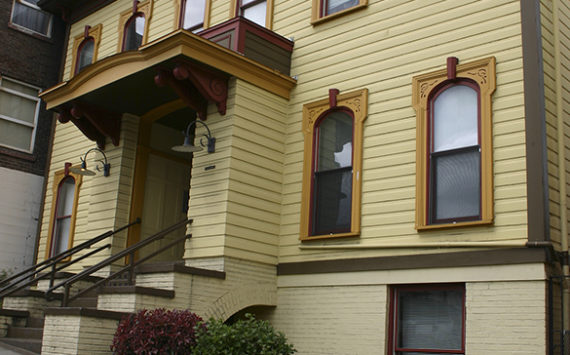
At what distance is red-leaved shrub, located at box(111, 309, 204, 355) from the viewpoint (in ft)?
30.3

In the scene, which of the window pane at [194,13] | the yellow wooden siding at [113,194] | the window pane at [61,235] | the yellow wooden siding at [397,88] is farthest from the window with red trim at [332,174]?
the window pane at [61,235]

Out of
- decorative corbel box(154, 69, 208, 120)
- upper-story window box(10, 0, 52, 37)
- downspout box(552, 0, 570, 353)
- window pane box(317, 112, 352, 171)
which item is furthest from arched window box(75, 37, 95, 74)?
downspout box(552, 0, 570, 353)

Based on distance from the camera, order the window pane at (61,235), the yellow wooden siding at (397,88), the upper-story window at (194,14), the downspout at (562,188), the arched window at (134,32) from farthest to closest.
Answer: the arched window at (134,32)
the window pane at (61,235)
the upper-story window at (194,14)
the yellow wooden siding at (397,88)
the downspout at (562,188)

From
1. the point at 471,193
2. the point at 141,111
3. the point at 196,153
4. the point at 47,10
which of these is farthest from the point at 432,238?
the point at 47,10

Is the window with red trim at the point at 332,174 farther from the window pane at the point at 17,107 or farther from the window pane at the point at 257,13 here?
the window pane at the point at 17,107

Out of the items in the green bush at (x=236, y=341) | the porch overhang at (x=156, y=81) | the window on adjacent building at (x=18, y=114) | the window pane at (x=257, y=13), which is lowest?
the green bush at (x=236, y=341)

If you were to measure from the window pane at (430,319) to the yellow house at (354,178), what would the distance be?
0.02 meters

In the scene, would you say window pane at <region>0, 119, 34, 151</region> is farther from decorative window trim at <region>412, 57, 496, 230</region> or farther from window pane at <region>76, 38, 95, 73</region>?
decorative window trim at <region>412, 57, 496, 230</region>

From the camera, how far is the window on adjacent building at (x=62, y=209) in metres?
16.5

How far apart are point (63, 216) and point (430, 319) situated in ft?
33.1

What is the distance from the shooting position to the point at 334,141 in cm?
1187

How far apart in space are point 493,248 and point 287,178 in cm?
409

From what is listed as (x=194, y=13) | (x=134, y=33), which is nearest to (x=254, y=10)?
(x=194, y=13)

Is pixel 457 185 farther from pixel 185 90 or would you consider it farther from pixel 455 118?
pixel 185 90
